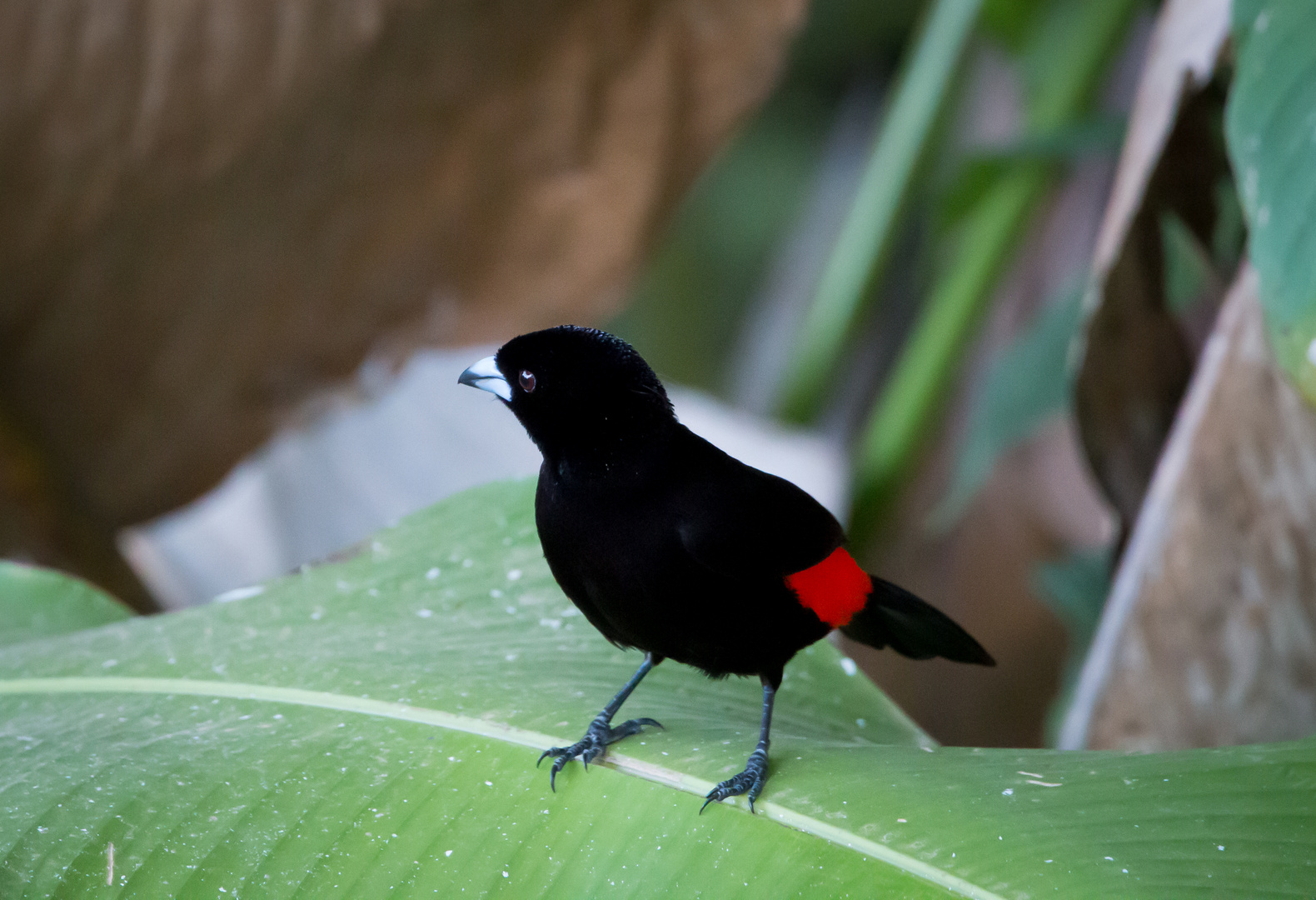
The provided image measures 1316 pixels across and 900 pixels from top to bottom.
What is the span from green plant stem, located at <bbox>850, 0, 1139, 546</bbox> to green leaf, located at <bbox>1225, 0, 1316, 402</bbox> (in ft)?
4.32

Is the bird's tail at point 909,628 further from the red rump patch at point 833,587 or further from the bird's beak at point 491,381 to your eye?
the bird's beak at point 491,381

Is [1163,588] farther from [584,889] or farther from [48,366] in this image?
[48,366]

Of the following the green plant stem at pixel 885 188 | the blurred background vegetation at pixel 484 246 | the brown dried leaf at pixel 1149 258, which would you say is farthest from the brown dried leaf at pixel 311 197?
the brown dried leaf at pixel 1149 258

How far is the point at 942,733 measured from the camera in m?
3.28

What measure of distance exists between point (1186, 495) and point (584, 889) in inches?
38.7

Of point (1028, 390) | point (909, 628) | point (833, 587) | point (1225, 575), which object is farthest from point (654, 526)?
point (1028, 390)

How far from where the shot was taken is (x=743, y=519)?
872 millimetres

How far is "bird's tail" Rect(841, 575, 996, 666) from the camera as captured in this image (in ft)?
3.35

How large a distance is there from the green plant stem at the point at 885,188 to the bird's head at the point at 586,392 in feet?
5.56

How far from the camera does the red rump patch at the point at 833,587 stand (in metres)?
0.92

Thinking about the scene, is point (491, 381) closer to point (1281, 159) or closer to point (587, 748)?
point (587, 748)

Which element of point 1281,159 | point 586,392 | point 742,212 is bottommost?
point 586,392

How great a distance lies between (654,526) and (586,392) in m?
0.13

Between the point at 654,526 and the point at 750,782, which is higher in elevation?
the point at 654,526
